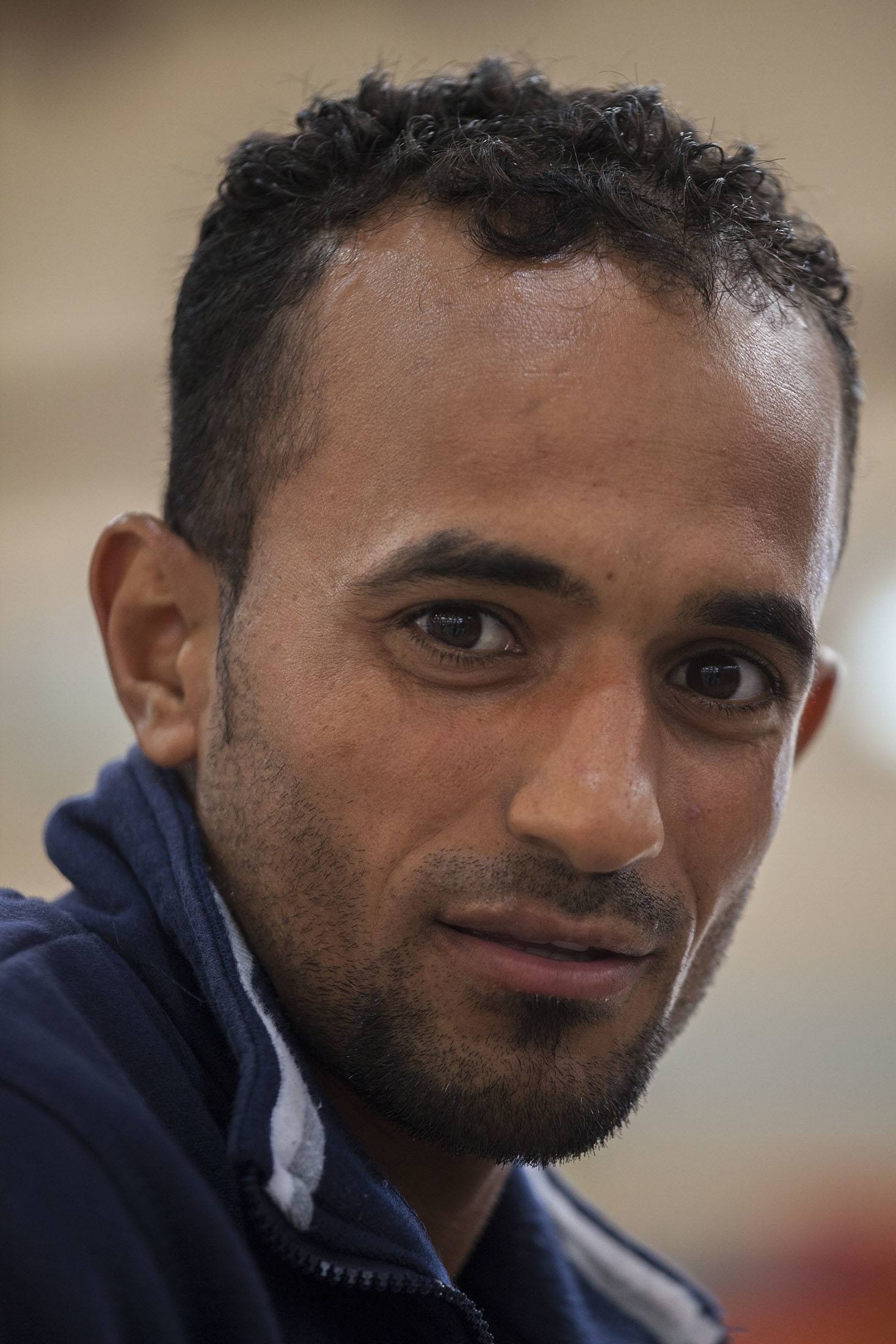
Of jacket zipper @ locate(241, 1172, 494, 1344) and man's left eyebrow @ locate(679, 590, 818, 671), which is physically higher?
man's left eyebrow @ locate(679, 590, 818, 671)

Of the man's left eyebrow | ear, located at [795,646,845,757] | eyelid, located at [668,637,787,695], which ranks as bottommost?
eyelid, located at [668,637,787,695]

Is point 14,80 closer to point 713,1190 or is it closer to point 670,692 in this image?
point 670,692

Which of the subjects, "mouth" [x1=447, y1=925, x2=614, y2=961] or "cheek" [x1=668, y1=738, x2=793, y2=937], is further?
"cheek" [x1=668, y1=738, x2=793, y2=937]

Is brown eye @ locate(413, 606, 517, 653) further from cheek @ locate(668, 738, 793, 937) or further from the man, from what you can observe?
cheek @ locate(668, 738, 793, 937)

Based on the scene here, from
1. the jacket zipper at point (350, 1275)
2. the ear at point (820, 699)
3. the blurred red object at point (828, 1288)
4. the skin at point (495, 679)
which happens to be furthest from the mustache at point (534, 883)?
the blurred red object at point (828, 1288)

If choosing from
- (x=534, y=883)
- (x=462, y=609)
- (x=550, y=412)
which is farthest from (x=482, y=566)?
(x=534, y=883)

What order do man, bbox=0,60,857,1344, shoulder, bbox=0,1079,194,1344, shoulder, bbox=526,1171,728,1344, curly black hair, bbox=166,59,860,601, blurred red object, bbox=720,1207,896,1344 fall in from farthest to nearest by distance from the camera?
blurred red object, bbox=720,1207,896,1344 < shoulder, bbox=526,1171,728,1344 < curly black hair, bbox=166,59,860,601 < man, bbox=0,60,857,1344 < shoulder, bbox=0,1079,194,1344

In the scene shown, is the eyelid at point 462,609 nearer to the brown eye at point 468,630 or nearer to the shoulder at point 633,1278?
the brown eye at point 468,630

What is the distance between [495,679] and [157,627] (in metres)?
0.47

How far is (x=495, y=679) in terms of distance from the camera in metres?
1.28

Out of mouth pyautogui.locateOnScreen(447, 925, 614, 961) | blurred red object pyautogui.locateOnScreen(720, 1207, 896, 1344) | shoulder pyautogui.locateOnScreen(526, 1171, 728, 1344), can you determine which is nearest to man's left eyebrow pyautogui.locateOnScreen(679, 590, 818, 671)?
mouth pyautogui.locateOnScreen(447, 925, 614, 961)

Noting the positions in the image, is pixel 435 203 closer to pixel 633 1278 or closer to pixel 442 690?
pixel 442 690

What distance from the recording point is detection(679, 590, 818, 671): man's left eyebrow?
1.30 m

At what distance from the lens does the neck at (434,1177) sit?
1.39 meters
